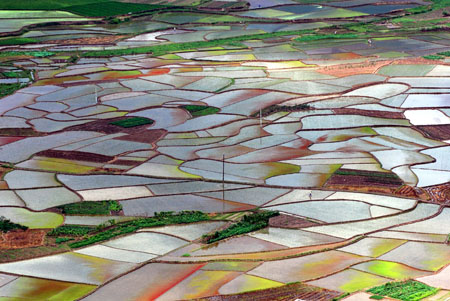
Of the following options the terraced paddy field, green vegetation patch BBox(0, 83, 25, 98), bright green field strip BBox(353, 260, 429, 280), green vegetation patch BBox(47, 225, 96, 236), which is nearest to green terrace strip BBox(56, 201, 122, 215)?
the terraced paddy field

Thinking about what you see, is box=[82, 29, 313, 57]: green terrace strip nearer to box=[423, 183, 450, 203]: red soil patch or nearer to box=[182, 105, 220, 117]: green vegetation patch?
box=[182, 105, 220, 117]: green vegetation patch

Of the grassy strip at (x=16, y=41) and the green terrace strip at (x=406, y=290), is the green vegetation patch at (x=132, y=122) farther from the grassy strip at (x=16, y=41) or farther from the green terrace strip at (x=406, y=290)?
the grassy strip at (x=16, y=41)

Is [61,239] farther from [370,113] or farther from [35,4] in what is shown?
[35,4]

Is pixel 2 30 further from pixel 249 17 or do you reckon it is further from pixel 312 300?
pixel 312 300

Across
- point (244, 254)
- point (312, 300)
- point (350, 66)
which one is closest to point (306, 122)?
point (350, 66)

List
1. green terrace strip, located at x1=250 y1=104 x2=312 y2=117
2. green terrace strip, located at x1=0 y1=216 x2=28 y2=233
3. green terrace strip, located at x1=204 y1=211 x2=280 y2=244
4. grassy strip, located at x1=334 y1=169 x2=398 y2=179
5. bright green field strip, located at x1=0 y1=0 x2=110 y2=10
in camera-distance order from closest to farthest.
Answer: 1. green terrace strip, located at x1=204 y1=211 x2=280 y2=244
2. green terrace strip, located at x1=0 y1=216 x2=28 y2=233
3. grassy strip, located at x1=334 y1=169 x2=398 y2=179
4. green terrace strip, located at x1=250 y1=104 x2=312 y2=117
5. bright green field strip, located at x1=0 y1=0 x2=110 y2=10

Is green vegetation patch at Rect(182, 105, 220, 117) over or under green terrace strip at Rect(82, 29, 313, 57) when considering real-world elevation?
under

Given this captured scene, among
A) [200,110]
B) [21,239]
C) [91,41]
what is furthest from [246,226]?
[91,41]
